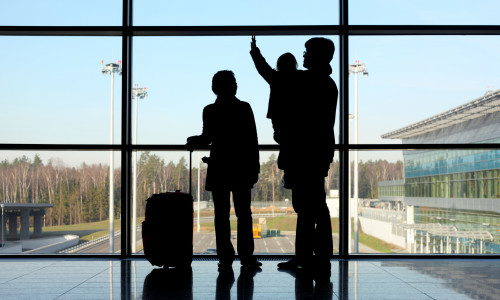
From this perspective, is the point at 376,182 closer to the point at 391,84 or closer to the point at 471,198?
the point at 391,84

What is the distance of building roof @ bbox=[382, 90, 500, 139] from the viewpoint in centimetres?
526

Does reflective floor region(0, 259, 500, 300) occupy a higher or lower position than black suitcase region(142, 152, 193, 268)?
lower

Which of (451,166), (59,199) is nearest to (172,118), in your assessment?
(59,199)

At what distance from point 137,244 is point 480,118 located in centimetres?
407

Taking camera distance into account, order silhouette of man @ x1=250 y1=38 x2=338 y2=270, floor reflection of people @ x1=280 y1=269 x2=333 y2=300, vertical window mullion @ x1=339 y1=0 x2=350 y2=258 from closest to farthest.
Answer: floor reflection of people @ x1=280 y1=269 x2=333 y2=300
silhouette of man @ x1=250 y1=38 x2=338 y2=270
vertical window mullion @ x1=339 y1=0 x2=350 y2=258

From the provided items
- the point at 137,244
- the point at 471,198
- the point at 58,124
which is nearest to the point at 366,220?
the point at 137,244

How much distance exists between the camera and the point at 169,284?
2.71 metres

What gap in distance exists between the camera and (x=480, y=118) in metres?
5.66

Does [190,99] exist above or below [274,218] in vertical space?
above

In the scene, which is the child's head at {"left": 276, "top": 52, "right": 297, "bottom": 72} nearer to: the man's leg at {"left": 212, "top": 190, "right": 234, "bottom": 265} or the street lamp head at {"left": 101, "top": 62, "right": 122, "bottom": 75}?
the man's leg at {"left": 212, "top": 190, "right": 234, "bottom": 265}

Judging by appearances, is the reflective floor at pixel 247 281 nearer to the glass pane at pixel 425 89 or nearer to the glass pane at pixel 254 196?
the glass pane at pixel 254 196

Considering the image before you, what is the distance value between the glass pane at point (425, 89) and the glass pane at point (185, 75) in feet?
1.80

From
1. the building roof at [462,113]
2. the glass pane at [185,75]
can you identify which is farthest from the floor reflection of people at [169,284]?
the building roof at [462,113]
